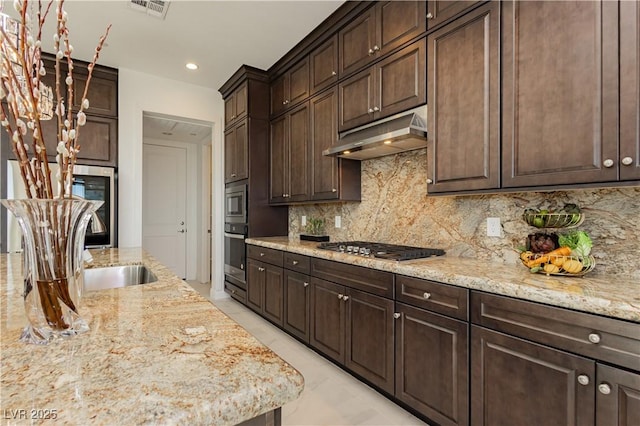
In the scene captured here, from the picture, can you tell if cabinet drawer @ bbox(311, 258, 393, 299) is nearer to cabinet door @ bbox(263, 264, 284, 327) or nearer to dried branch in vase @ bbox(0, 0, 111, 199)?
cabinet door @ bbox(263, 264, 284, 327)

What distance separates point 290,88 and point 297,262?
1971mm

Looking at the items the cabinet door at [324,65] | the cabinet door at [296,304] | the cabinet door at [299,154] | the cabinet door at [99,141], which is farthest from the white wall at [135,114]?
the cabinet door at [296,304]

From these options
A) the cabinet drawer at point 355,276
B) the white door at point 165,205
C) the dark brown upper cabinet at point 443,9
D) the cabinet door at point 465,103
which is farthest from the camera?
the white door at point 165,205

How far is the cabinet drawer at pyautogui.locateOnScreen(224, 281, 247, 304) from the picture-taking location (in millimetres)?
4000

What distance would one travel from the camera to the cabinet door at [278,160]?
146 inches

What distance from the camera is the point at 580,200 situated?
1.67 m

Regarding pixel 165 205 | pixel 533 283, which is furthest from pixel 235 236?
pixel 533 283

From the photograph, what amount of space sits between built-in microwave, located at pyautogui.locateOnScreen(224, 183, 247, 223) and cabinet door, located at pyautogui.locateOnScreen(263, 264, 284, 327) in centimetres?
93

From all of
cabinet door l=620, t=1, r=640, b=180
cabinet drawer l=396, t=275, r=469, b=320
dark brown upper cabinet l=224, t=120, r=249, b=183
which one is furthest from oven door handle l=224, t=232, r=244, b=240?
cabinet door l=620, t=1, r=640, b=180

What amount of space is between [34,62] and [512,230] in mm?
2196

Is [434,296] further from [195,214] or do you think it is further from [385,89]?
[195,214]

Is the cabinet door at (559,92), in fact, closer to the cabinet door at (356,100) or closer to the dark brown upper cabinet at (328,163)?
the cabinet door at (356,100)

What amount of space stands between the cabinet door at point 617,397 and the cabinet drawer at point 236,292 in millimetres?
3383

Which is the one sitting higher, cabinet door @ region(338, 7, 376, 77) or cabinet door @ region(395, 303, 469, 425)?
cabinet door @ region(338, 7, 376, 77)
